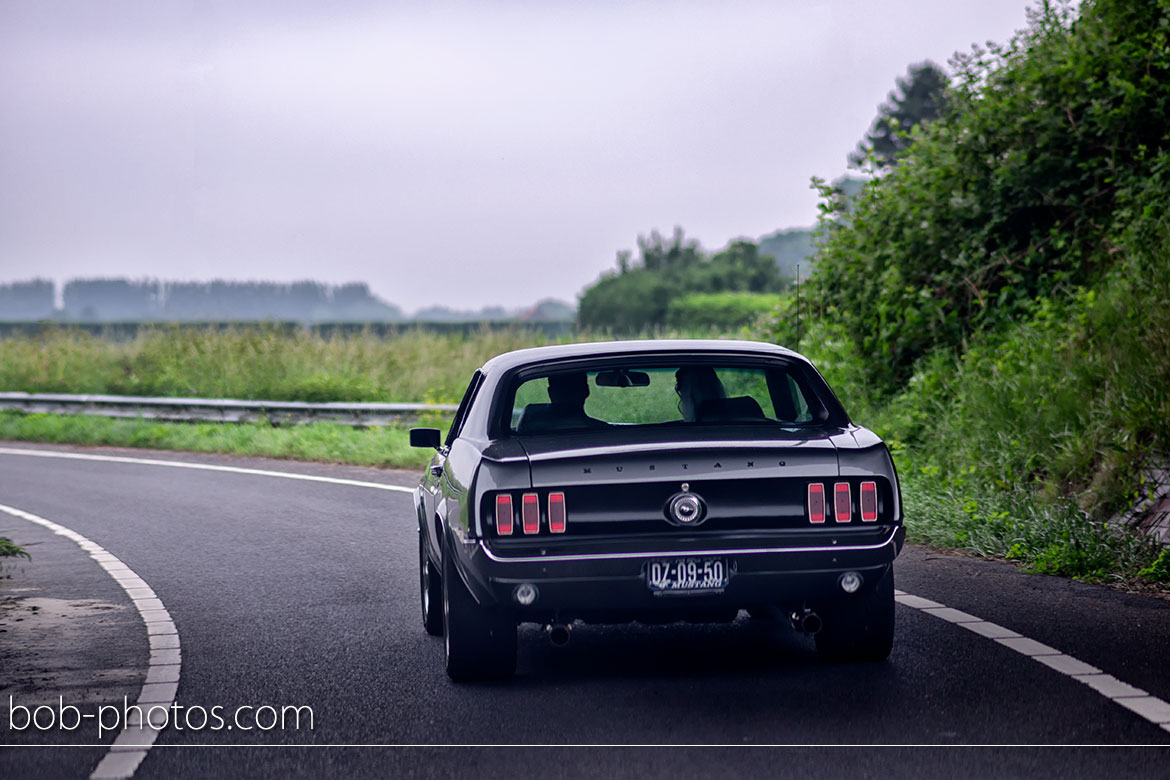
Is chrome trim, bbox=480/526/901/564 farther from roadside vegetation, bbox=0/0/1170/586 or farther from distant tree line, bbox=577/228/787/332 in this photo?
distant tree line, bbox=577/228/787/332

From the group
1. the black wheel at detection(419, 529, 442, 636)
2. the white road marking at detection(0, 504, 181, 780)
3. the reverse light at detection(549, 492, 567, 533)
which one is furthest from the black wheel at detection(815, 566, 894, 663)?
the white road marking at detection(0, 504, 181, 780)

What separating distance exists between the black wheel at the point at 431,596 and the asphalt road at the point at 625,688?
11cm

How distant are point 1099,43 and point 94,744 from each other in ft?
44.2

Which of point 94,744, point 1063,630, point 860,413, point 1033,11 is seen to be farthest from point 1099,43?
point 94,744

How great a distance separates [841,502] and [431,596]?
270 centimetres

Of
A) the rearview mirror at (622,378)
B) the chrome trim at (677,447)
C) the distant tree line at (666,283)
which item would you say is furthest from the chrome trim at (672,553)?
the distant tree line at (666,283)

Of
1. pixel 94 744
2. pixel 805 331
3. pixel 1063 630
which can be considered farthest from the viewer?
pixel 805 331

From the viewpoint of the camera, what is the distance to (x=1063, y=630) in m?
7.47

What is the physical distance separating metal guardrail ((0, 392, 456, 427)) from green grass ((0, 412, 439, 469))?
23 centimetres

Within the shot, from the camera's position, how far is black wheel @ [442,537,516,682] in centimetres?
644

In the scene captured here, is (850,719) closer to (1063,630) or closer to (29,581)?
(1063,630)

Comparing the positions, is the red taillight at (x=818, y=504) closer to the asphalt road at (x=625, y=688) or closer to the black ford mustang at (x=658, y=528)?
the black ford mustang at (x=658, y=528)

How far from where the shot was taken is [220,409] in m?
26.1

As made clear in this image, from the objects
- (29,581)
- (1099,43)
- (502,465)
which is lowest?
(29,581)
